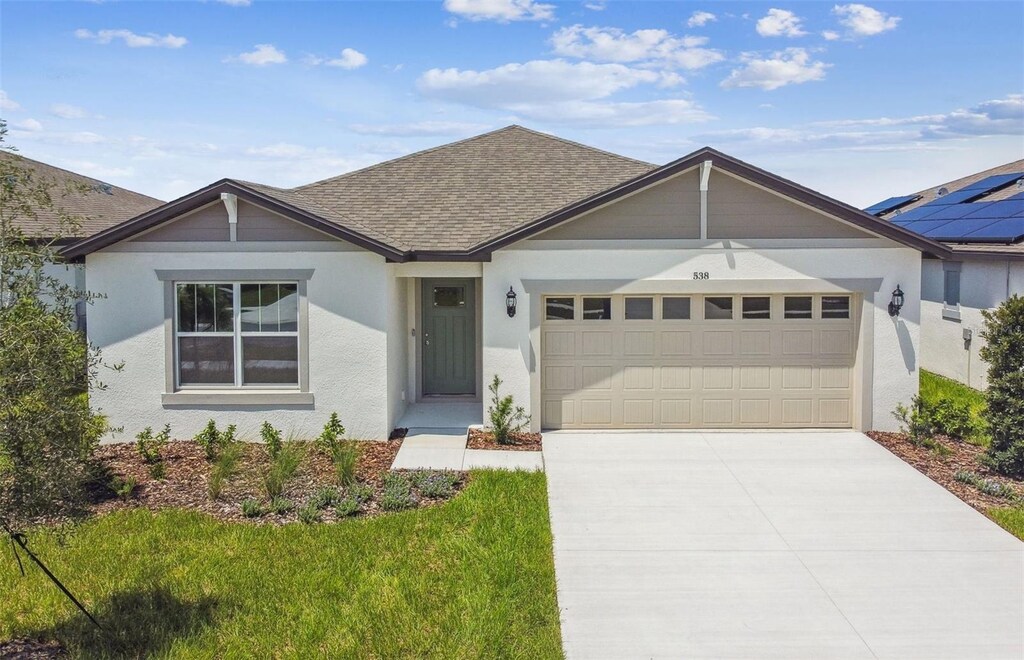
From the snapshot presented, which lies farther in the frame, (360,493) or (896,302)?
(896,302)

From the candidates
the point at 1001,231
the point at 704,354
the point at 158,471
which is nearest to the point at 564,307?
the point at 704,354

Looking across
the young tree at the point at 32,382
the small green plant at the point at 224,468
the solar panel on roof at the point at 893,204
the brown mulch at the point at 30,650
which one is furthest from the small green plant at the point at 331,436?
the solar panel on roof at the point at 893,204

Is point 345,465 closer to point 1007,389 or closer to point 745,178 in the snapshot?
point 745,178

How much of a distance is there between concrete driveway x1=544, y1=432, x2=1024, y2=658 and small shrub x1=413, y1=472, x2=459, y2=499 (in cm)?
128

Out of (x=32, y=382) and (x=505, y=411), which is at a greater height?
(x=32, y=382)

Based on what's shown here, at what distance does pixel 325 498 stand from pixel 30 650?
11.6 ft

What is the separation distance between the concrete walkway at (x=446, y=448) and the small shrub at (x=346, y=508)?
1678 millimetres

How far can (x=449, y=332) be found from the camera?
14844mm

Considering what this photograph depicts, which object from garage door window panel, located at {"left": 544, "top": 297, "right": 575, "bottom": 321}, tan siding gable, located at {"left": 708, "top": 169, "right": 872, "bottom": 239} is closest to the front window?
garage door window panel, located at {"left": 544, "top": 297, "right": 575, "bottom": 321}

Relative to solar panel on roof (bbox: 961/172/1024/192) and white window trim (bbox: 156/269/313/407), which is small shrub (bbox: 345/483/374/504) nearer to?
white window trim (bbox: 156/269/313/407)

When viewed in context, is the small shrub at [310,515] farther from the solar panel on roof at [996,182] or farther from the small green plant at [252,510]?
the solar panel on roof at [996,182]

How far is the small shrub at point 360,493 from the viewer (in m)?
9.27

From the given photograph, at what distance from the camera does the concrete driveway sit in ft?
20.2

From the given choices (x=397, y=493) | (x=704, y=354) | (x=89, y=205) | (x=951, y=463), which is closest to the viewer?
(x=397, y=493)
